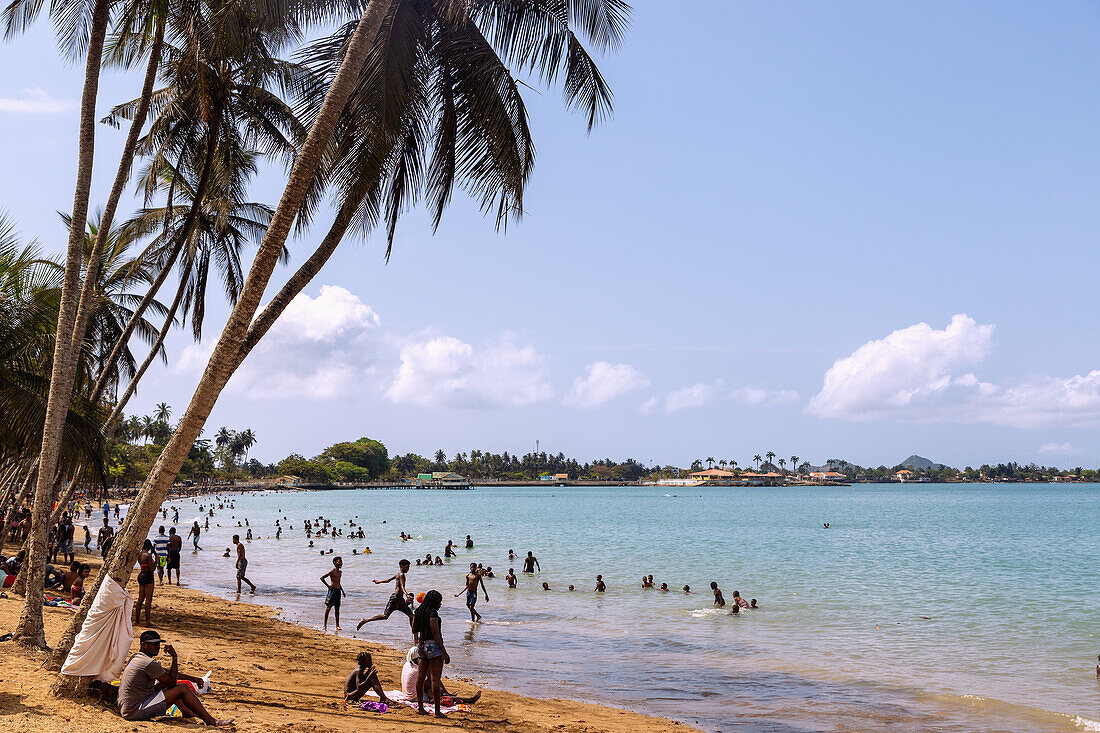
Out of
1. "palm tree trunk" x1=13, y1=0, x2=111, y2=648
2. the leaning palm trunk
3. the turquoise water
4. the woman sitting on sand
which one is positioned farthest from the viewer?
A: the turquoise water

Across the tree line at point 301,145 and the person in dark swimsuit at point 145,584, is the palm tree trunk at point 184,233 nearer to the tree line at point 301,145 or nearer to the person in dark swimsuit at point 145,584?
the tree line at point 301,145

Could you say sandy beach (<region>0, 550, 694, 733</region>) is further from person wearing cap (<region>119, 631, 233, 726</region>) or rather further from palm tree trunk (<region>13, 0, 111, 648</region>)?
palm tree trunk (<region>13, 0, 111, 648</region>)

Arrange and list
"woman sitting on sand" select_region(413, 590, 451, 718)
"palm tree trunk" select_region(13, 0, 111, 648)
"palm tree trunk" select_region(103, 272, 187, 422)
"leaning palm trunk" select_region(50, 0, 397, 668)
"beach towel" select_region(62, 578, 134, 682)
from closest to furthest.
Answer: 1. "beach towel" select_region(62, 578, 134, 682)
2. "leaning palm trunk" select_region(50, 0, 397, 668)
3. "woman sitting on sand" select_region(413, 590, 451, 718)
4. "palm tree trunk" select_region(13, 0, 111, 648)
5. "palm tree trunk" select_region(103, 272, 187, 422)

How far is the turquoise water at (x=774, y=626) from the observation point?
44.0 ft

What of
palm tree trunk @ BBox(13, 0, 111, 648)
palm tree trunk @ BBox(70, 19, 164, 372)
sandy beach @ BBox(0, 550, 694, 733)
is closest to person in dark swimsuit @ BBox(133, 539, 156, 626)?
sandy beach @ BBox(0, 550, 694, 733)

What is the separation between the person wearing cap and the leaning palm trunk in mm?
866

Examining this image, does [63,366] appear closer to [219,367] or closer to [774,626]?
[219,367]

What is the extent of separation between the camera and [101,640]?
315 inches

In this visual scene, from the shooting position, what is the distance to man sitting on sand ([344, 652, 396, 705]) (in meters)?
10.2

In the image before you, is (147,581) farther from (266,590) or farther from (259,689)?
(266,590)

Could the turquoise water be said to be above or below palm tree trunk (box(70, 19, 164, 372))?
below

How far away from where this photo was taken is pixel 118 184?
1127cm

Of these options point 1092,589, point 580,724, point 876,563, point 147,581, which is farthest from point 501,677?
point 876,563

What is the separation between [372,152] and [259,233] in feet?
45.6
